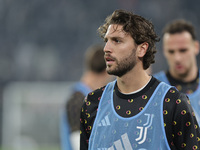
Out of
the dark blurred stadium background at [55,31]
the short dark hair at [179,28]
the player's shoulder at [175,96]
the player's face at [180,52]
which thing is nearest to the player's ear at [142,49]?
the player's shoulder at [175,96]

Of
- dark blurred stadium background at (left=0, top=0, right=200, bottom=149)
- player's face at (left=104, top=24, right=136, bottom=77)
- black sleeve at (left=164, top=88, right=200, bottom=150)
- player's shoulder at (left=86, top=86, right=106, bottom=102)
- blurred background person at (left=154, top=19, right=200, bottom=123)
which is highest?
dark blurred stadium background at (left=0, top=0, right=200, bottom=149)

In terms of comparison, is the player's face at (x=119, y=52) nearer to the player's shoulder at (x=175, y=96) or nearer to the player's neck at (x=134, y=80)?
the player's neck at (x=134, y=80)

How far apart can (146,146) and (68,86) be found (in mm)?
9909

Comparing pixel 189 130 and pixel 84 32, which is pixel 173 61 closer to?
pixel 189 130

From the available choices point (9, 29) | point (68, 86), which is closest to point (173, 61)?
point (68, 86)

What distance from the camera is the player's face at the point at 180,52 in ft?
12.2

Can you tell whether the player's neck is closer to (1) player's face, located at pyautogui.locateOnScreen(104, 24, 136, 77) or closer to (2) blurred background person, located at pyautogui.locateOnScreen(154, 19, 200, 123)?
(1) player's face, located at pyautogui.locateOnScreen(104, 24, 136, 77)

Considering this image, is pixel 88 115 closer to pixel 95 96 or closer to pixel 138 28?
pixel 95 96

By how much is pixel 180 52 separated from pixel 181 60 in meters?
0.11

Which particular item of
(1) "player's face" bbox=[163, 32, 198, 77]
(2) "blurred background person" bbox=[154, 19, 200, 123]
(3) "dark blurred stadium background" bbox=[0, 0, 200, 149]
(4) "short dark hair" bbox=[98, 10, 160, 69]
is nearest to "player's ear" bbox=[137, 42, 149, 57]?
(4) "short dark hair" bbox=[98, 10, 160, 69]

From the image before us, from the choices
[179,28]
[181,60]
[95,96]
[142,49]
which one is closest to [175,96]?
[142,49]

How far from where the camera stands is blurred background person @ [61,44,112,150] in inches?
147

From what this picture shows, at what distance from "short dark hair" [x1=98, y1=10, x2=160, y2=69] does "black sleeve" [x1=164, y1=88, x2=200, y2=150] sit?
1.14ft

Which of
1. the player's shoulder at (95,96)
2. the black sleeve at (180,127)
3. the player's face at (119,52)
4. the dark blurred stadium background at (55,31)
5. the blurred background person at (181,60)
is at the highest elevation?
the dark blurred stadium background at (55,31)
